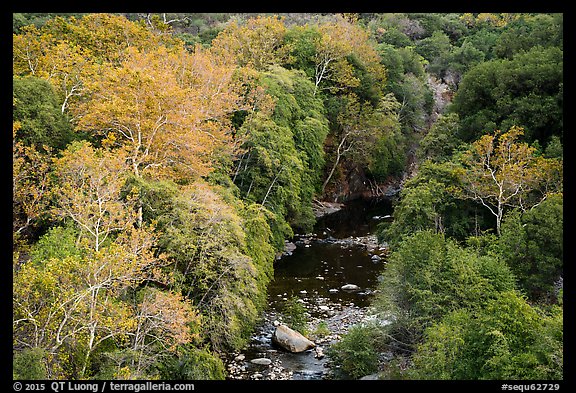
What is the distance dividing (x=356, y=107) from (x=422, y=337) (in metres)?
29.7

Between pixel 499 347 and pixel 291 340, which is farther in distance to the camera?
pixel 291 340

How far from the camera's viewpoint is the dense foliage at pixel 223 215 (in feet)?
44.3

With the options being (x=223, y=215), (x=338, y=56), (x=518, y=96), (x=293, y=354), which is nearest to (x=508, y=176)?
(x=518, y=96)

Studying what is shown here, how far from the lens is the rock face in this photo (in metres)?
19.7

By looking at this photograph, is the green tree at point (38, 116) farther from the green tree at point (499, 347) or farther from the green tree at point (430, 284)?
the green tree at point (499, 347)

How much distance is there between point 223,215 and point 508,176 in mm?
11855

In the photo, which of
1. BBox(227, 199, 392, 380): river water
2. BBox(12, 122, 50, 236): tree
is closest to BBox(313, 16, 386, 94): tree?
BBox(227, 199, 392, 380): river water

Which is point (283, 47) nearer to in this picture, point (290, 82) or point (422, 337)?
point (290, 82)

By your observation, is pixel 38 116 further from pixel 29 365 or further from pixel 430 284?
pixel 430 284

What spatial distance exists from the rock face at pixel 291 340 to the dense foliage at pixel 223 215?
4.95ft

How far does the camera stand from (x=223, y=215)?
737 inches

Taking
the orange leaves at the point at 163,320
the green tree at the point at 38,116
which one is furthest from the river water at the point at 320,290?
the green tree at the point at 38,116

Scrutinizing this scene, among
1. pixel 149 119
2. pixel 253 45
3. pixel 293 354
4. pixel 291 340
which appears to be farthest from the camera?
pixel 253 45

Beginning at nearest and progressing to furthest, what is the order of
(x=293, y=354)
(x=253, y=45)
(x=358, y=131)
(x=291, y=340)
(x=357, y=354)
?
(x=357, y=354) < (x=293, y=354) < (x=291, y=340) < (x=253, y=45) < (x=358, y=131)
